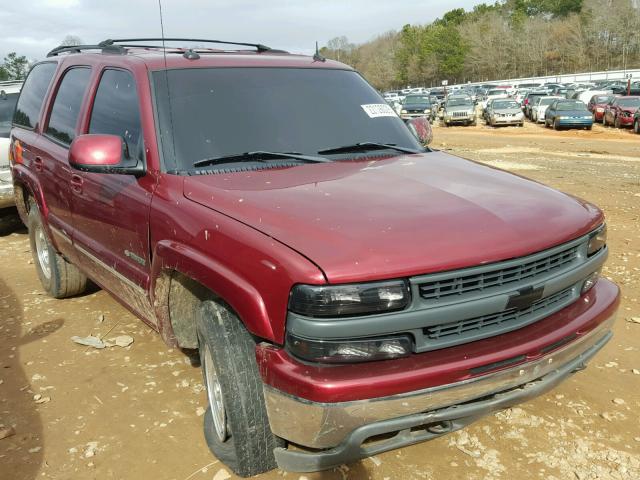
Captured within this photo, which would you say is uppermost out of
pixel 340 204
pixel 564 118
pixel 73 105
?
pixel 73 105

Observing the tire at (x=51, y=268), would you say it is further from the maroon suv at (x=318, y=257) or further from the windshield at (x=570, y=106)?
the windshield at (x=570, y=106)

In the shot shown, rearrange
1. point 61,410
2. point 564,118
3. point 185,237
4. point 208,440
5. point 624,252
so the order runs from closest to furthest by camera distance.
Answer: point 185,237 → point 208,440 → point 61,410 → point 624,252 → point 564,118

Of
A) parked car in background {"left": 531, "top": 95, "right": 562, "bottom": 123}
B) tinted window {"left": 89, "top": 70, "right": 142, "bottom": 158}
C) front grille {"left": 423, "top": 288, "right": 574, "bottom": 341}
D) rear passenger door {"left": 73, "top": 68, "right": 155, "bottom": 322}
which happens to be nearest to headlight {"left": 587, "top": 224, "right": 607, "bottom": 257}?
front grille {"left": 423, "top": 288, "right": 574, "bottom": 341}

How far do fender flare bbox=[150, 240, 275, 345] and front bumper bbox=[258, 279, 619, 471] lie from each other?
0.15m

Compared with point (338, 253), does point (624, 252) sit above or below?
below

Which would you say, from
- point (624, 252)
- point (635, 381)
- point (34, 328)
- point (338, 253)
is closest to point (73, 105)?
point (34, 328)

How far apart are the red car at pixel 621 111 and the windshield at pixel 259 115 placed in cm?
2497

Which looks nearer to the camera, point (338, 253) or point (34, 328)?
point (338, 253)

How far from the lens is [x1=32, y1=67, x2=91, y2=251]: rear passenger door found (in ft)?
13.4

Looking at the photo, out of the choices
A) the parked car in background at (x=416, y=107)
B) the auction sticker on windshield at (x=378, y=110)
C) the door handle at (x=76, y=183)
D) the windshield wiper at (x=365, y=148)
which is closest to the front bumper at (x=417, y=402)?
the windshield wiper at (x=365, y=148)

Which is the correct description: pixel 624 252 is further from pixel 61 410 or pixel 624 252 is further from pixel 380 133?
pixel 61 410

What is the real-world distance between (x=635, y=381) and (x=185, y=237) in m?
2.74

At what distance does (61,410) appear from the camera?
344 cm

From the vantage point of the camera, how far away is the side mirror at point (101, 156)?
300 cm
